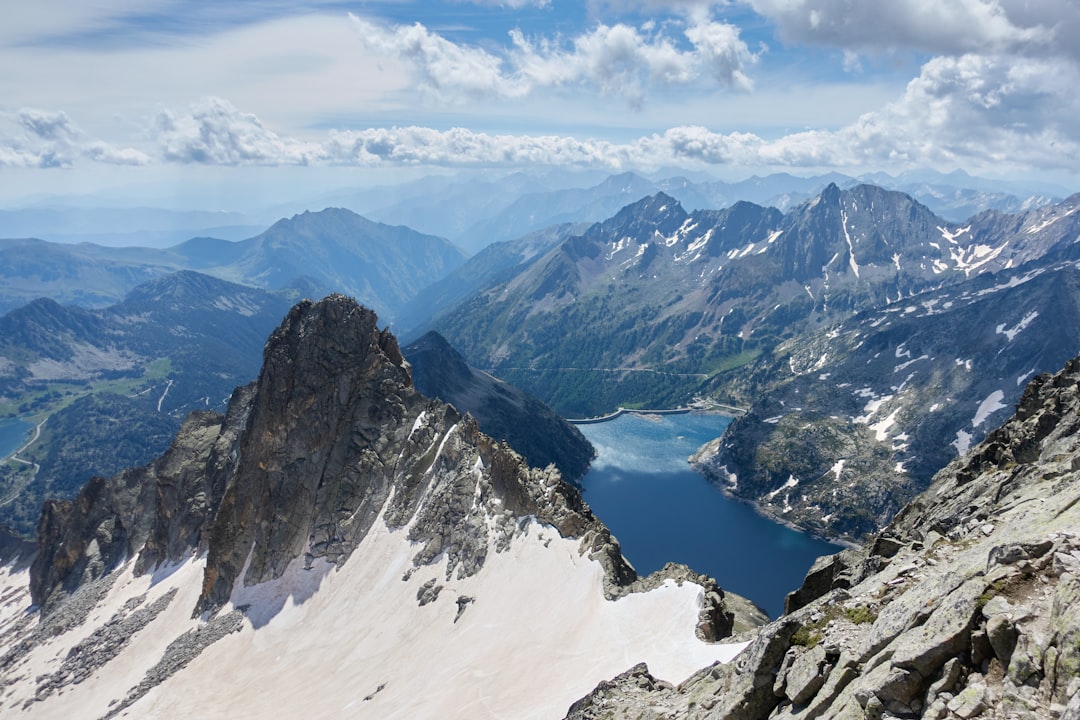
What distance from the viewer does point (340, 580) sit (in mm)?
100125

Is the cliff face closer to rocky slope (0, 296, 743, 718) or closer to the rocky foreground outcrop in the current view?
rocky slope (0, 296, 743, 718)

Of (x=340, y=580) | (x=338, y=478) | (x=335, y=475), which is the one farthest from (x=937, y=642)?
(x=335, y=475)

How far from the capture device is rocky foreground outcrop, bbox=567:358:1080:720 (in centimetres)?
1750

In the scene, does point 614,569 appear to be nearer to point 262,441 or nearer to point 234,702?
point 234,702

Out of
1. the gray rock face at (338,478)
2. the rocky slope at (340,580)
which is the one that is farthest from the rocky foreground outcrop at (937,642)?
the gray rock face at (338,478)

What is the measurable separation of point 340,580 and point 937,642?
3692 inches

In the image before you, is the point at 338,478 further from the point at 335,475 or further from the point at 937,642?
the point at 937,642

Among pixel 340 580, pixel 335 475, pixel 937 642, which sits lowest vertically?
pixel 340 580

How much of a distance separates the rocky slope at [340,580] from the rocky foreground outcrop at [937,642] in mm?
25211

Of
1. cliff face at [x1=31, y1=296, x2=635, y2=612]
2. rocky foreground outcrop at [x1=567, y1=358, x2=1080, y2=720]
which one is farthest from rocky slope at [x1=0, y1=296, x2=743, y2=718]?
rocky foreground outcrop at [x1=567, y1=358, x2=1080, y2=720]

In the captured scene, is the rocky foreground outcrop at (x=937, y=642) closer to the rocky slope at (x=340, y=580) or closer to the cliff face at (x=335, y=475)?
the rocky slope at (x=340, y=580)

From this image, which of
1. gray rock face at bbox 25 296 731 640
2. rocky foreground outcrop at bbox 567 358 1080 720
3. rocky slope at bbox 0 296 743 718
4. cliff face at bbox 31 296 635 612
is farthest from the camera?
cliff face at bbox 31 296 635 612

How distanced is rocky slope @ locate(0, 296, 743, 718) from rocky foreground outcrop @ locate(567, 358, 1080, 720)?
82.7 feet

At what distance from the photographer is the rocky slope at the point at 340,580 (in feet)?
223
